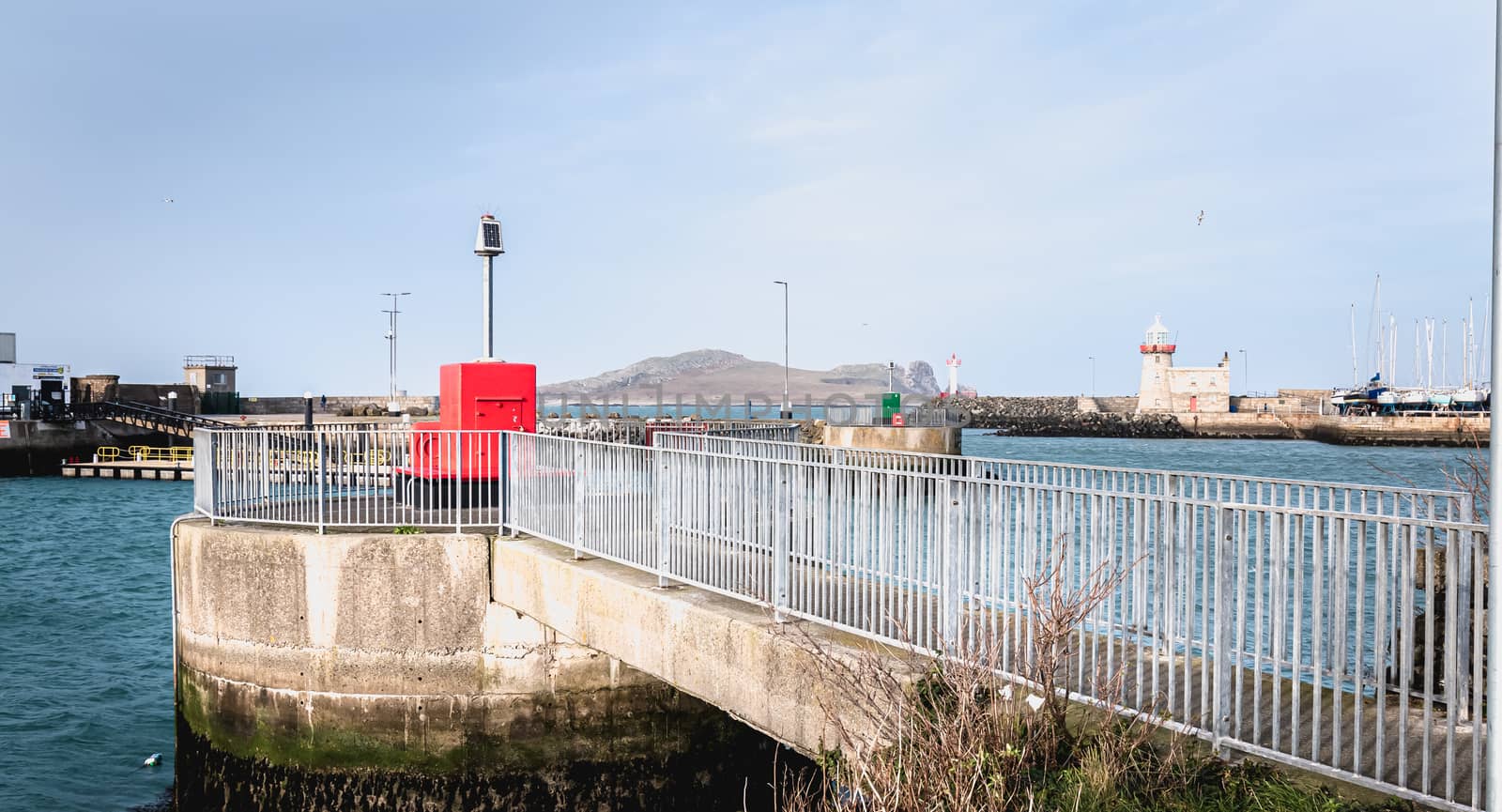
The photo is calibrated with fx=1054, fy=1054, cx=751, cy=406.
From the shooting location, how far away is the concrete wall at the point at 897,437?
4509 cm

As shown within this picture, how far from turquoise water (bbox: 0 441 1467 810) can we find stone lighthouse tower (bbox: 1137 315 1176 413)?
199 ft

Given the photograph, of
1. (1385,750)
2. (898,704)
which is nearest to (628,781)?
(898,704)

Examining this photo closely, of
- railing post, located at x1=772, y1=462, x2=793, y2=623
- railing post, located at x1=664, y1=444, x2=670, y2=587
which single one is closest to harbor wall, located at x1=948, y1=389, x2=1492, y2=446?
railing post, located at x1=664, y1=444, x2=670, y2=587

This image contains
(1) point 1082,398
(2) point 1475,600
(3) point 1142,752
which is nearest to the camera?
(2) point 1475,600

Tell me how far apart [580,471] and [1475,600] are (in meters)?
7.32

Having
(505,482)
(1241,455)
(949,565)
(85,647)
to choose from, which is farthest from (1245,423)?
(949,565)

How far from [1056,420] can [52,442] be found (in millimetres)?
98639

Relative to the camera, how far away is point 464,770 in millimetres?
10523

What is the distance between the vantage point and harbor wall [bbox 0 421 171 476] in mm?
58469

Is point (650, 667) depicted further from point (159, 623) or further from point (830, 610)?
point (159, 623)

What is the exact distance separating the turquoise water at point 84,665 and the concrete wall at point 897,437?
87.0ft

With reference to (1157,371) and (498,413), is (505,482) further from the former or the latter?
(1157,371)

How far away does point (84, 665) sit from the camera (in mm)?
18344

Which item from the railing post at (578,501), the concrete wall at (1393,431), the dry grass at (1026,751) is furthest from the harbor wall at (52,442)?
the concrete wall at (1393,431)
